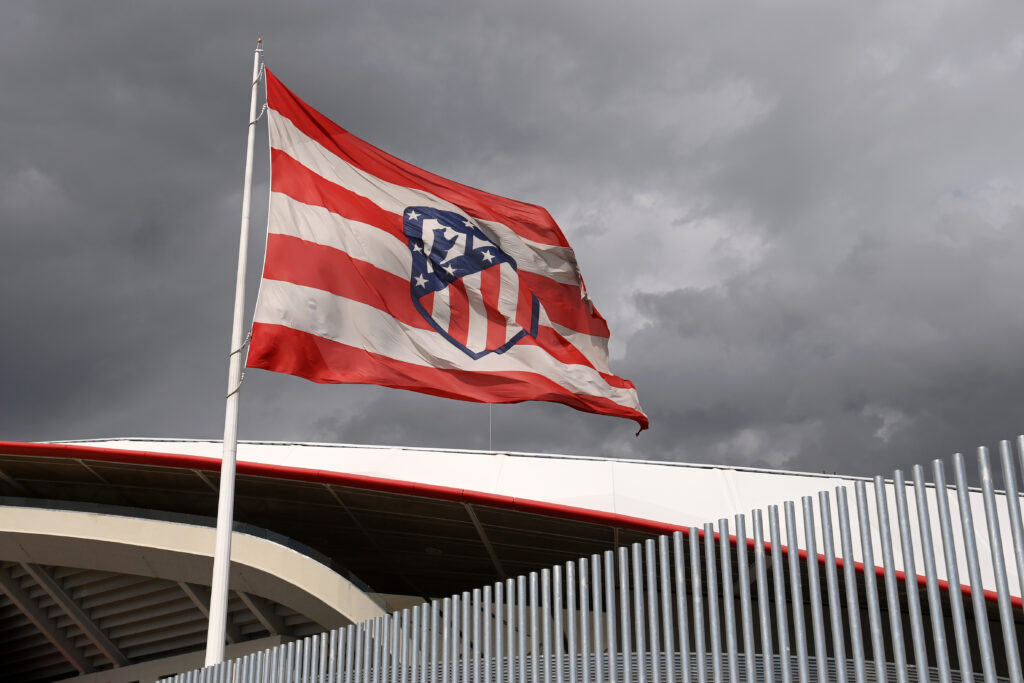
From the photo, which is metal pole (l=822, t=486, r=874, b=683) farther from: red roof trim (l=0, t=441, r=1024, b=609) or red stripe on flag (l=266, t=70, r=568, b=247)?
red roof trim (l=0, t=441, r=1024, b=609)

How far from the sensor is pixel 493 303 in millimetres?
14430

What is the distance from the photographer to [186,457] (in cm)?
2031

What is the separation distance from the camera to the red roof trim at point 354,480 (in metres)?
19.8

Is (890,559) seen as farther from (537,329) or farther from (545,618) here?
(537,329)

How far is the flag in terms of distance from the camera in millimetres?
12445

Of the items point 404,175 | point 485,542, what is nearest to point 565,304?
point 404,175

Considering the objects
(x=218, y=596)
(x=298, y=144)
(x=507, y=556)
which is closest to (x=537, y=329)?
(x=298, y=144)

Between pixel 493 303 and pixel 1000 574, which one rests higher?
pixel 493 303

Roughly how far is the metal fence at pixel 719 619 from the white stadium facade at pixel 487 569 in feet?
0.07

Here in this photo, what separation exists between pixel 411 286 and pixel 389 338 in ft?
3.57

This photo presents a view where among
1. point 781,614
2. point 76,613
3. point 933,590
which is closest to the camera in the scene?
point 933,590

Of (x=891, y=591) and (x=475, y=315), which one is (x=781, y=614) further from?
(x=475, y=315)

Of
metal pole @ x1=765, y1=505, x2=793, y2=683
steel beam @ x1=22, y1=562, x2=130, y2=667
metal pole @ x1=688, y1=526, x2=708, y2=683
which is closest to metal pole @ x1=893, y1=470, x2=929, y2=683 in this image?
metal pole @ x1=765, y1=505, x2=793, y2=683

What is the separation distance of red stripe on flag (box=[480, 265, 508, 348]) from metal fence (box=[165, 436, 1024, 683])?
5290 millimetres
